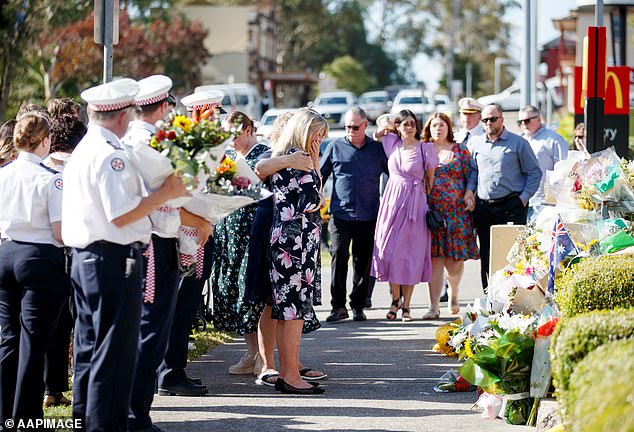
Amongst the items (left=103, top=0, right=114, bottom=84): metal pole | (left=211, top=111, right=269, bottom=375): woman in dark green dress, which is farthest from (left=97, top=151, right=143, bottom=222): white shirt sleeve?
(left=103, top=0, right=114, bottom=84): metal pole

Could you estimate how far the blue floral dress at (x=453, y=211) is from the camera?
36.6 ft

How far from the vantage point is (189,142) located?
582cm

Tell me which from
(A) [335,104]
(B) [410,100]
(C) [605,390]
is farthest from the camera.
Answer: (A) [335,104]

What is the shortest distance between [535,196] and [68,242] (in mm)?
7291

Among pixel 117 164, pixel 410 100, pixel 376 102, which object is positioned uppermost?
pixel 376 102

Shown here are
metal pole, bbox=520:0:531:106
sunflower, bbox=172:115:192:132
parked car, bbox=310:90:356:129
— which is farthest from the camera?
parked car, bbox=310:90:356:129

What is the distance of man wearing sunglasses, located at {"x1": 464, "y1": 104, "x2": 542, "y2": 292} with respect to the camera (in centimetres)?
1109

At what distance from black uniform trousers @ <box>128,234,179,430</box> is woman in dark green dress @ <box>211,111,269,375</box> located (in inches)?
75.1

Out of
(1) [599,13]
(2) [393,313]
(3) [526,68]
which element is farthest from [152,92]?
(3) [526,68]

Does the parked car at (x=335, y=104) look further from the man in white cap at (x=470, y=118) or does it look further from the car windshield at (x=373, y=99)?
the man in white cap at (x=470, y=118)

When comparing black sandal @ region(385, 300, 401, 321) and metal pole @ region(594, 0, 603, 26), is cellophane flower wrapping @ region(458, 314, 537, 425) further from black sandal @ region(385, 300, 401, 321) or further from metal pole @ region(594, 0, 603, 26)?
metal pole @ region(594, 0, 603, 26)

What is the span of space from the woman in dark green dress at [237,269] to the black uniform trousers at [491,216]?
3464 millimetres

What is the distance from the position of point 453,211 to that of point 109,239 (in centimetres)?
618

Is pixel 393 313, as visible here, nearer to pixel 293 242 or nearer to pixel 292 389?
pixel 292 389
